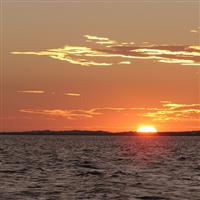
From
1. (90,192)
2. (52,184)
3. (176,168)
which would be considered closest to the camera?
(90,192)

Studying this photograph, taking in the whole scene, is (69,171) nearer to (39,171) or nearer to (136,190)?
(39,171)

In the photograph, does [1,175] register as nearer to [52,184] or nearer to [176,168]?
[52,184]

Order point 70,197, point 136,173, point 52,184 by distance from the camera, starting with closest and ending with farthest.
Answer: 1. point 70,197
2. point 52,184
3. point 136,173

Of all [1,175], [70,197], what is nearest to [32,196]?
[70,197]

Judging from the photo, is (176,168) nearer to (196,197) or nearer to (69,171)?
(69,171)

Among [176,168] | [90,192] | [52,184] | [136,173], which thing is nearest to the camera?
[90,192]

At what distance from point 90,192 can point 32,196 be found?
4826 mm

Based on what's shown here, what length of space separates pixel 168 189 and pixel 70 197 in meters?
8.77

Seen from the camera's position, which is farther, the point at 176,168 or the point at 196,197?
the point at 176,168

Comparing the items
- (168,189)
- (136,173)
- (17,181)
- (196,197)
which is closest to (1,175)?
(17,181)

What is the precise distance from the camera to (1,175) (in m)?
55.5

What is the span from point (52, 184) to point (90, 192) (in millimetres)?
5620

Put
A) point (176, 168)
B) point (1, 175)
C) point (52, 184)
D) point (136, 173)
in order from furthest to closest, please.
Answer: point (176, 168)
point (136, 173)
point (1, 175)
point (52, 184)

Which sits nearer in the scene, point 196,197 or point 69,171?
point 196,197
